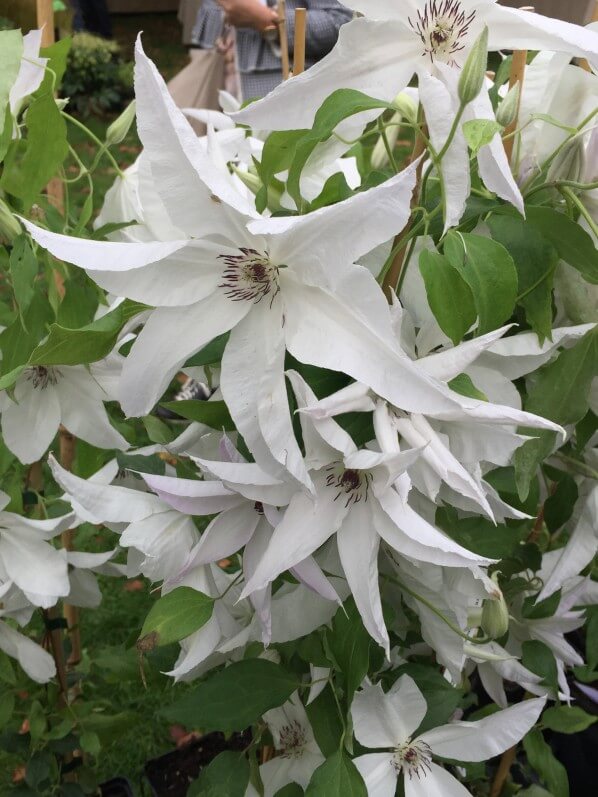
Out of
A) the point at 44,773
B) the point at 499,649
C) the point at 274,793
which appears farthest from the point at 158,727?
the point at 499,649

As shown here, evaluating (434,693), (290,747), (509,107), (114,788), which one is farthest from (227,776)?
(114,788)

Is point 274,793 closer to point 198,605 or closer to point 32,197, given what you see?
point 198,605

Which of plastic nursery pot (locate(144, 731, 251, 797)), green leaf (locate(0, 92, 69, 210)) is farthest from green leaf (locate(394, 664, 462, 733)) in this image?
plastic nursery pot (locate(144, 731, 251, 797))

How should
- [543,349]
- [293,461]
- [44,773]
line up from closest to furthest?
[293,461]
[543,349]
[44,773]

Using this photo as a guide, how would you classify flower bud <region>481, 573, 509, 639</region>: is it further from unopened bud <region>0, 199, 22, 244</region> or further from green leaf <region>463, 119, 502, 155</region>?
unopened bud <region>0, 199, 22, 244</region>

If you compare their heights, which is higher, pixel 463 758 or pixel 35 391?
pixel 35 391

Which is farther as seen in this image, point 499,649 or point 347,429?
point 499,649
